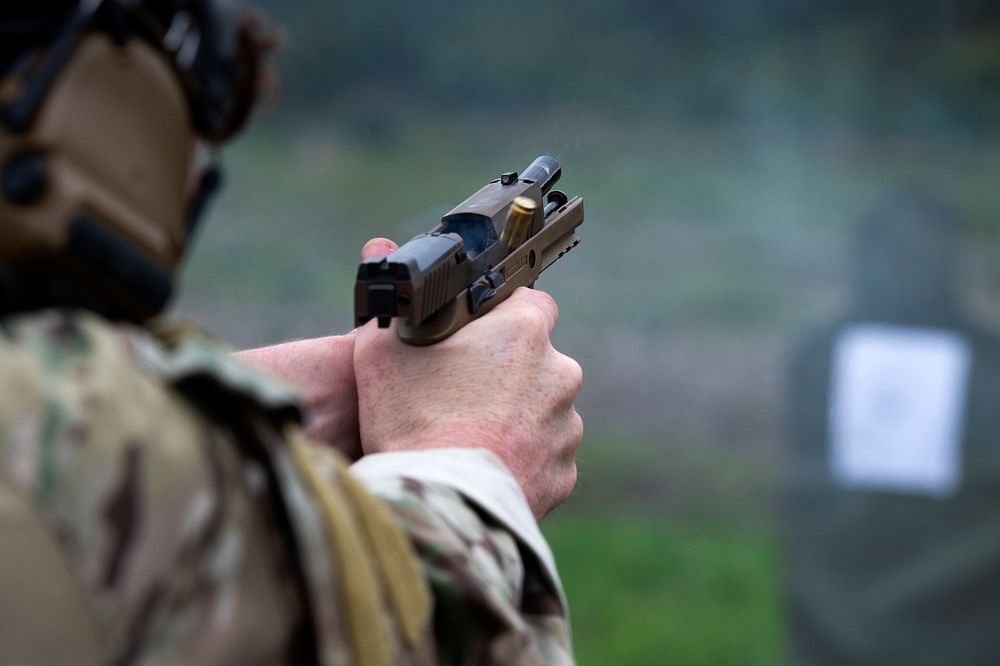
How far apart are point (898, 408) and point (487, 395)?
4.19m

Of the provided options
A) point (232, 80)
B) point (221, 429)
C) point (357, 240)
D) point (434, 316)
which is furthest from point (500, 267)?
point (357, 240)

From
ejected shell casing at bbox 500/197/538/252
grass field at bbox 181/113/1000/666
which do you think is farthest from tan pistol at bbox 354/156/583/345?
grass field at bbox 181/113/1000/666

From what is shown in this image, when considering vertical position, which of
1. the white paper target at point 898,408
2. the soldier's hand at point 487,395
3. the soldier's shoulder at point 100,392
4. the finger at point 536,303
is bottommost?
the white paper target at point 898,408

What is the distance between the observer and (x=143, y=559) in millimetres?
1002

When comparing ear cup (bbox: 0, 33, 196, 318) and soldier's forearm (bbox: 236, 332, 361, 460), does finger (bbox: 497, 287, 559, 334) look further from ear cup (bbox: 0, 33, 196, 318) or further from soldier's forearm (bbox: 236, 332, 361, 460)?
ear cup (bbox: 0, 33, 196, 318)

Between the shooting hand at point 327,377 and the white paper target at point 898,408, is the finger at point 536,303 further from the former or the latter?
the white paper target at point 898,408

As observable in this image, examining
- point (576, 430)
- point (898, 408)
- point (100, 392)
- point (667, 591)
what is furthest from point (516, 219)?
point (667, 591)

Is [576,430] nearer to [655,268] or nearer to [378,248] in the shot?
[378,248]

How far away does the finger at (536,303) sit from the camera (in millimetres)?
1868

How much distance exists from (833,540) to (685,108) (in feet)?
9.72

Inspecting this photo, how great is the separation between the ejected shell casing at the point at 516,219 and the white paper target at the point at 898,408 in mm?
3766

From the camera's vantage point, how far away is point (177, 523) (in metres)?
1.02

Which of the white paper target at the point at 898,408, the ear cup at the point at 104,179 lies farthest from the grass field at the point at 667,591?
the ear cup at the point at 104,179

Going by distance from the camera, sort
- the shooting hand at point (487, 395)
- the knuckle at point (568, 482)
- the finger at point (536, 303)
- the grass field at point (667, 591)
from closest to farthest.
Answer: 1. the shooting hand at point (487, 395)
2. the knuckle at point (568, 482)
3. the finger at point (536, 303)
4. the grass field at point (667, 591)
